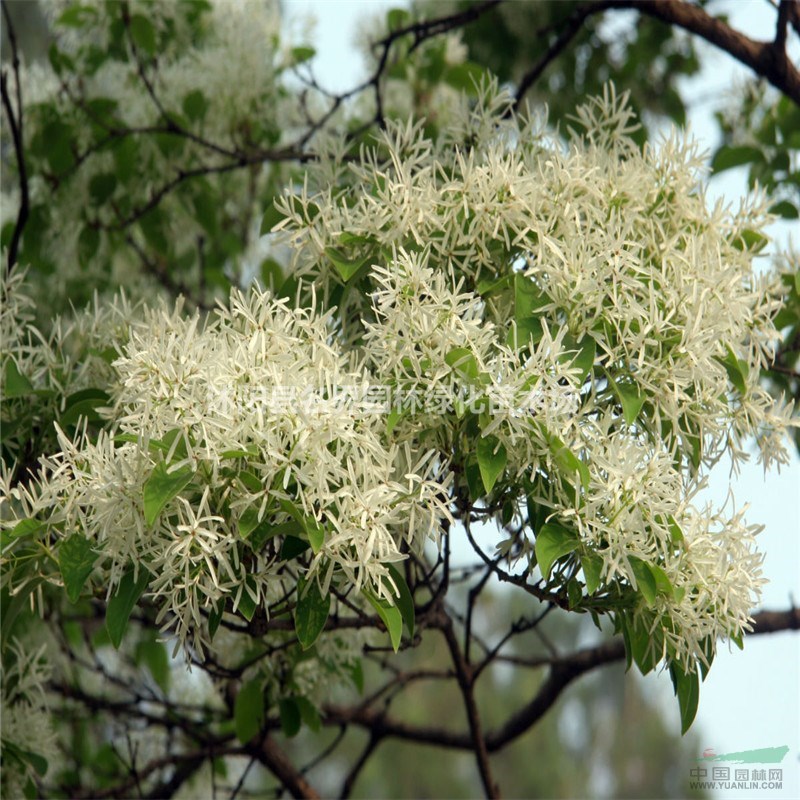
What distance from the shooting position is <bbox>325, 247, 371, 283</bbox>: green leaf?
4.50ft

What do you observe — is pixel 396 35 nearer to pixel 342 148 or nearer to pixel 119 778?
pixel 342 148

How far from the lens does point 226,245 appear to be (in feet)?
9.25

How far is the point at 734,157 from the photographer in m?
2.04

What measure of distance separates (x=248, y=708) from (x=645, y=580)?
906 mm

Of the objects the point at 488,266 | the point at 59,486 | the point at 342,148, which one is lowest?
the point at 59,486

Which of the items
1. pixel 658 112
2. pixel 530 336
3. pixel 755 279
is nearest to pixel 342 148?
pixel 530 336

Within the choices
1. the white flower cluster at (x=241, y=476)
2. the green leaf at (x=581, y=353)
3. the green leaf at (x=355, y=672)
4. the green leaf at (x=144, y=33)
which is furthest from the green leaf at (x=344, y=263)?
the green leaf at (x=144, y=33)

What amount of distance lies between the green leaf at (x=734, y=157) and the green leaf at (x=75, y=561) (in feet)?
4.38

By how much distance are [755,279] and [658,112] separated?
1.91 m

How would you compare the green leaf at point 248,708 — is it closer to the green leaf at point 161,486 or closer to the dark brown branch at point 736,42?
the green leaf at point 161,486

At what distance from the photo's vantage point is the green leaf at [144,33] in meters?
2.44

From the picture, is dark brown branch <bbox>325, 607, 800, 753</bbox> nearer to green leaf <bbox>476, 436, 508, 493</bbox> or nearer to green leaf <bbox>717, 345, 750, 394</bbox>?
green leaf <bbox>717, 345, 750, 394</bbox>

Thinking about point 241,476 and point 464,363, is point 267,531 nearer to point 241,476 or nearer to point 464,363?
point 241,476

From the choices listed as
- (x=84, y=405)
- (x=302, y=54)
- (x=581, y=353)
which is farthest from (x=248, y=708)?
(x=302, y=54)
